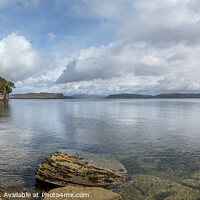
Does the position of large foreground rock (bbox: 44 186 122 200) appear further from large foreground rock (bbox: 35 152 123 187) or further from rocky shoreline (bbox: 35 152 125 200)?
large foreground rock (bbox: 35 152 123 187)

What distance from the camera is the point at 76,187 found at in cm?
1409

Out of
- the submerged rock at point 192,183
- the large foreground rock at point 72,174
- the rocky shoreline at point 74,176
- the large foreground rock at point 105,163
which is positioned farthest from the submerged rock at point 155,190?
the large foreground rock at point 105,163

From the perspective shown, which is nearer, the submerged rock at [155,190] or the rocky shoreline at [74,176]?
the submerged rock at [155,190]

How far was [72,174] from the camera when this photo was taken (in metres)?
15.1

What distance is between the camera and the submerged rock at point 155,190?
13594 mm

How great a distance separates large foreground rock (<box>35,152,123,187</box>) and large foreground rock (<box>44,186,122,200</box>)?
77cm

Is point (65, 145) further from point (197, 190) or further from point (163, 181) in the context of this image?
point (197, 190)

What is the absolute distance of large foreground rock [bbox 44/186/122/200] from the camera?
12.6 metres

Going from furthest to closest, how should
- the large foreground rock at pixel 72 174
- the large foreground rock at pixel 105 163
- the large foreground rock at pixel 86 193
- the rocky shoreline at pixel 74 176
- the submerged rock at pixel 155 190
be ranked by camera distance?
the large foreground rock at pixel 105 163
the large foreground rock at pixel 72 174
the rocky shoreline at pixel 74 176
the submerged rock at pixel 155 190
the large foreground rock at pixel 86 193

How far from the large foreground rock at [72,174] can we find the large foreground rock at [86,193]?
30.5 inches

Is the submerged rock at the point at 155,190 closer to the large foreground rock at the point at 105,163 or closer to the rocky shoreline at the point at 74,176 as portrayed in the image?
the rocky shoreline at the point at 74,176

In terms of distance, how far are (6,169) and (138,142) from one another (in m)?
20.5

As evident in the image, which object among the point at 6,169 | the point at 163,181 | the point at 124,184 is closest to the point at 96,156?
the point at 124,184

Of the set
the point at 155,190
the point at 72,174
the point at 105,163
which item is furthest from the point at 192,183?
the point at 72,174
